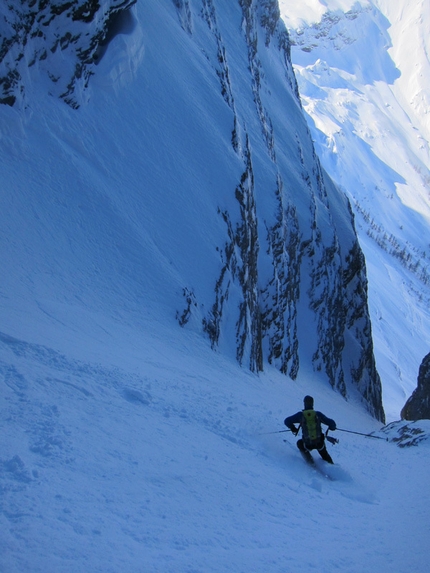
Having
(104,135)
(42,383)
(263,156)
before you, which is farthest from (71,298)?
(263,156)

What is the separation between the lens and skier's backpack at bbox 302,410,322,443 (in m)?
8.28

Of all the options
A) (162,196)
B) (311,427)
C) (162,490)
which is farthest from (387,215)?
(162,490)

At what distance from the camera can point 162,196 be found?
15828 mm

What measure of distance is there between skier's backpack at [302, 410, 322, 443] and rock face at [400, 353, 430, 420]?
20.2 m

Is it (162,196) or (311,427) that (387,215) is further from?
(311,427)

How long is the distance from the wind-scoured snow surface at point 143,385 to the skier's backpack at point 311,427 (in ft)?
1.89

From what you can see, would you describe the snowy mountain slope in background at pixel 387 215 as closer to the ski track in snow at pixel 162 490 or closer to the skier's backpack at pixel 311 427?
the skier's backpack at pixel 311 427

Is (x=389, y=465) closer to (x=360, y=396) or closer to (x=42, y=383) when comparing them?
(x=42, y=383)

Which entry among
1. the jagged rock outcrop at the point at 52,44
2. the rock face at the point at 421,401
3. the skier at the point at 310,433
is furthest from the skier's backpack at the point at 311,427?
the rock face at the point at 421,401

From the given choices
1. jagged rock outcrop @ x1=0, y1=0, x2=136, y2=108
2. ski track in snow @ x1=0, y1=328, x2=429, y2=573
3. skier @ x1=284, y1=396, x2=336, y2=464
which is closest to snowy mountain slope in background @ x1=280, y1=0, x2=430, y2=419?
jagged rock outcrop @ x1=0, y1=0, x2=136, y2=108

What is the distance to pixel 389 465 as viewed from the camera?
10.1 meters

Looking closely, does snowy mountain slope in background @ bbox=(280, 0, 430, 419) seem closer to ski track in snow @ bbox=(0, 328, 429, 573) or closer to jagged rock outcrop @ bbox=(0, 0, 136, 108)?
jagged rock outcrop @ bbox=(0, 0, 136, 108)

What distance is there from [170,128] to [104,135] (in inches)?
119

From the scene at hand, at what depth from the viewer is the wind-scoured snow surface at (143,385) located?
161 inches
